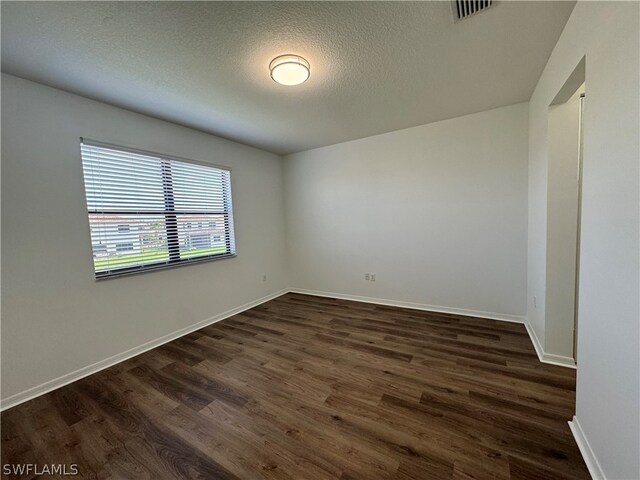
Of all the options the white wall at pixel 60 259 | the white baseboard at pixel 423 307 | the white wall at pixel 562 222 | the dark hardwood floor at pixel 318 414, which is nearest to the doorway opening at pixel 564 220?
the white wall at pixel 562 222

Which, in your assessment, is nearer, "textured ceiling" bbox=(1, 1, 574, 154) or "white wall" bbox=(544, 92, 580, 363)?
"textured ceiling" bbox=(1, 1, 574, 154)

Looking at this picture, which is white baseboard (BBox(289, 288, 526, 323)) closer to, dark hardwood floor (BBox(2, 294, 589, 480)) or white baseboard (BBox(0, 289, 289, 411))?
dark hardwood floor (BBox(2, 294, 589, 480))

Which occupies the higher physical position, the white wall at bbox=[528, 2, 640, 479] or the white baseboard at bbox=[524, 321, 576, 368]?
the white wall at bbox=[528, 2, 640, 479]

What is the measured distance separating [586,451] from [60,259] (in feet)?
12.9

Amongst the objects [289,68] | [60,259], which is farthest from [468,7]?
[60,259]

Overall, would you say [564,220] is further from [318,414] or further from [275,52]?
[275,52]

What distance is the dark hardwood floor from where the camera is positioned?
4.37 feet

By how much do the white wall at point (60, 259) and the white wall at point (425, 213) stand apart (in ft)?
7.24

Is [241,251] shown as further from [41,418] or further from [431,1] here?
[431,1]

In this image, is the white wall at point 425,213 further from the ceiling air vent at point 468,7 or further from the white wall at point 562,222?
the ceiling air vent at point 468,7

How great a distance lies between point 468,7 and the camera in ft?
4.71

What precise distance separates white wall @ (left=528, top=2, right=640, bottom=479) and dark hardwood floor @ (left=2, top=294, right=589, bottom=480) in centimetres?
35

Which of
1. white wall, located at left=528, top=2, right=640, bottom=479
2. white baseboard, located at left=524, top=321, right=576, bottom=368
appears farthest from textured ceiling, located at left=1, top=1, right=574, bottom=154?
white baseboard, located at left=524, top=321, right=576, bottom=368

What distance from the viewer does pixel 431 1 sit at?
55.3 inches
